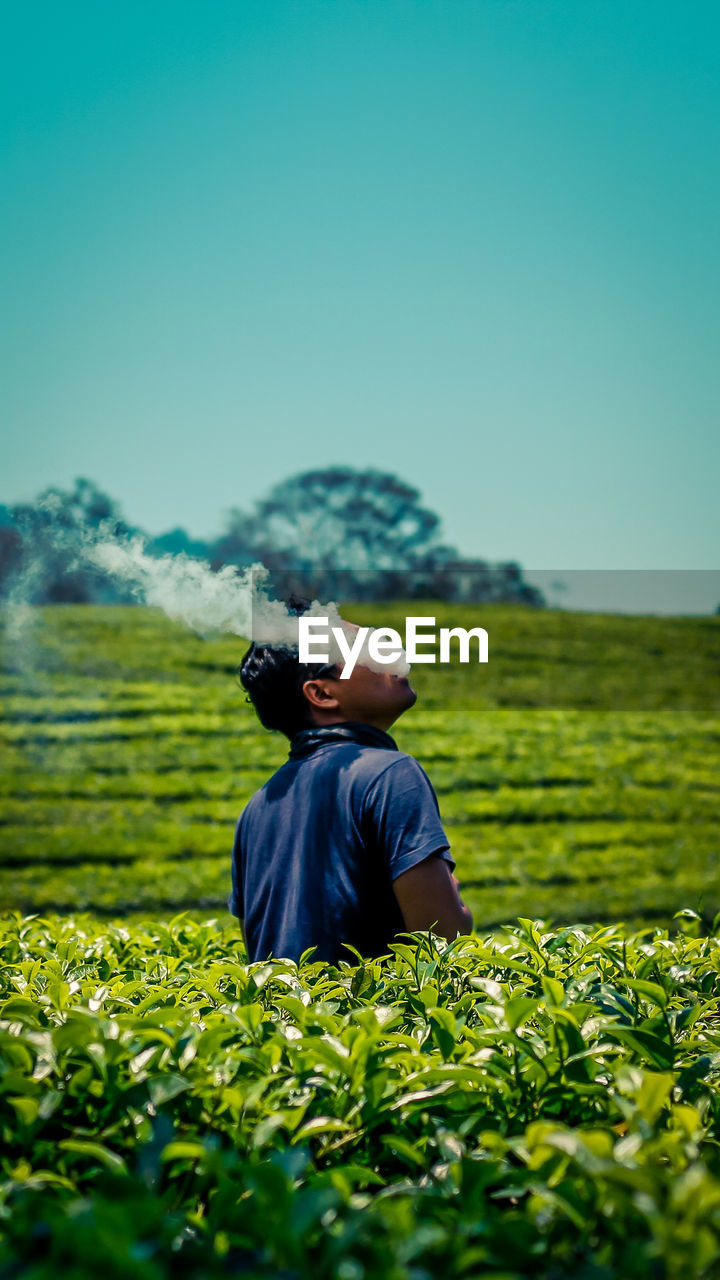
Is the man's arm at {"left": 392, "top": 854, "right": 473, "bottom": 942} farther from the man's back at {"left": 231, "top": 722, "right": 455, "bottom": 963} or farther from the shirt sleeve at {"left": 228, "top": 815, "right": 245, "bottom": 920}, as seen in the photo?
the shirt sleeve at {"left": 228, "top": 815, "right": 245, "bottom": 920}

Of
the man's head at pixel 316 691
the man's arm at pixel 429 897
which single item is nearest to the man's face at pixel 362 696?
the man's head at pixel 316 691

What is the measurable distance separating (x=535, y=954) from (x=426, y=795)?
388 mm

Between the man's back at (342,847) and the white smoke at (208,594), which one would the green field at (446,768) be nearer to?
the white smoke at (208,594)

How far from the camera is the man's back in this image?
1.98 meters

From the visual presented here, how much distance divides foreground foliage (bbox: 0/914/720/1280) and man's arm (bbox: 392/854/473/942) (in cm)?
16

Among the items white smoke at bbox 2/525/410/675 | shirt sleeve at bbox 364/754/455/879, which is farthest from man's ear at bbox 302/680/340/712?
shirt sleeve at bbox 364/754/455/879

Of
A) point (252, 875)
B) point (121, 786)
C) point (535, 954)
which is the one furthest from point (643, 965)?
point (121, 786)

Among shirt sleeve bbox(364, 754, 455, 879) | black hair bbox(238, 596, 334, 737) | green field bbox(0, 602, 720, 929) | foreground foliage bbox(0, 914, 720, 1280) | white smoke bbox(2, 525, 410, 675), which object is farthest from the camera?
green field bbox(0, 602, 720, 929)

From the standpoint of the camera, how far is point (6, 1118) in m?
1.16

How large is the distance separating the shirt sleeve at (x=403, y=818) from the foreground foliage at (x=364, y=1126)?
0.65ft

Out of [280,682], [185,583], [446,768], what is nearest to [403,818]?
[280,682]

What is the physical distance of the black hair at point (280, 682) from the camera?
239cm

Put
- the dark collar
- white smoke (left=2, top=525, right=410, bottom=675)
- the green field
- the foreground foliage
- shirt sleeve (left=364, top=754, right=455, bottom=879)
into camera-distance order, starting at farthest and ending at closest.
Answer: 1. the green field
2. white smoke (left=2, top=525, right=410, bottom=675)
3. the dark collar
4. shirt sleeve (left=364, top=754, right=455, bottom=879)
5. the foreground foliage

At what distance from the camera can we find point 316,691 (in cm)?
237
